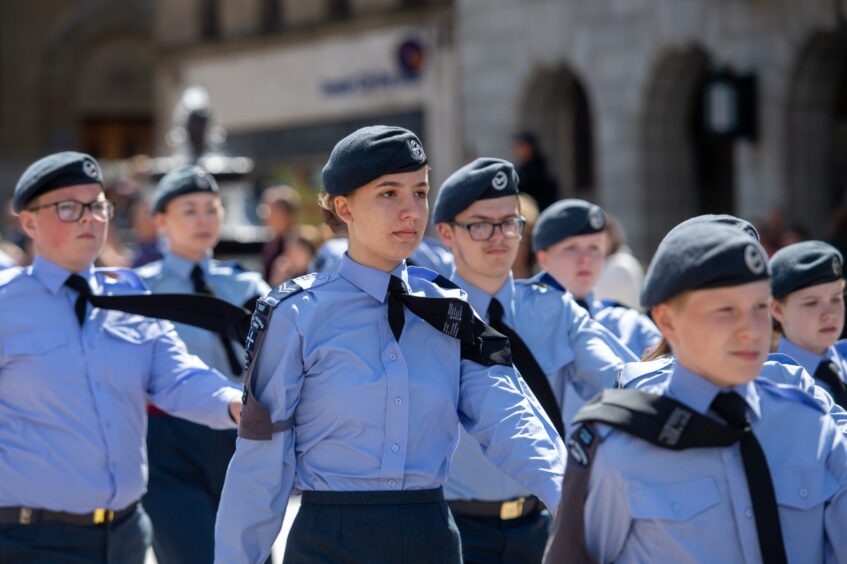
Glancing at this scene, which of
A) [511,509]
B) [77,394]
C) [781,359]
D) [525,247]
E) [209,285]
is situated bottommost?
[511,509]

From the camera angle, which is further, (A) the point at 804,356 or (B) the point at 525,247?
(B) the point at 525,247

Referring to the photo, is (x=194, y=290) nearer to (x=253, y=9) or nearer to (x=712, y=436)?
(x=712, y=436)

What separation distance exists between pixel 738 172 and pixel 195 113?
726 cm

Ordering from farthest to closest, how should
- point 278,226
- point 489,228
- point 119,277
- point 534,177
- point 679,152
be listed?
point 679,152, point 534,177, point 278,226, point 119,277, point 489,228

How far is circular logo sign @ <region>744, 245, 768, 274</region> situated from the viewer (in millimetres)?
3256

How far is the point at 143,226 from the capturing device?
44.4 feet

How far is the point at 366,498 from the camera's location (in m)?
4.12

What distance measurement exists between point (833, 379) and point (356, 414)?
197 cm

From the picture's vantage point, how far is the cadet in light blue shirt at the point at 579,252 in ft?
21.6

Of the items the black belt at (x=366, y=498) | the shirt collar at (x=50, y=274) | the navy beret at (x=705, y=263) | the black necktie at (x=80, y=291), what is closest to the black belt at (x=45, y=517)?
the black necktie at (x=80, y=291)

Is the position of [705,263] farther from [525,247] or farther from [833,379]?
[525,247]

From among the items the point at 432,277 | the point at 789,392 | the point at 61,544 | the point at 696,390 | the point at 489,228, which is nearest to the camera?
the point at 696,390

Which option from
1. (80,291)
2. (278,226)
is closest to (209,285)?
(80,291)

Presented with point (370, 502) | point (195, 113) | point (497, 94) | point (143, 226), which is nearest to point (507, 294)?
point (370, 502)
